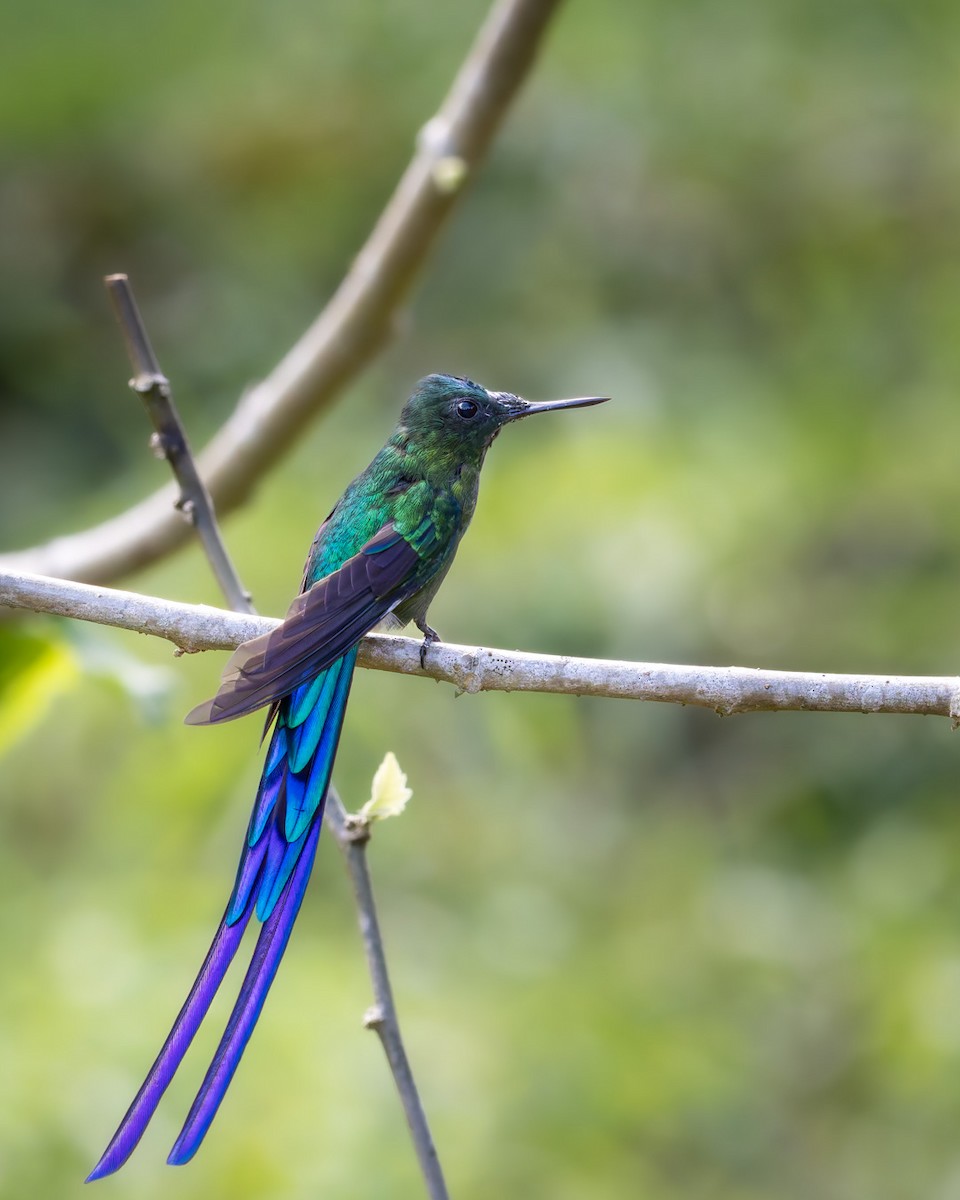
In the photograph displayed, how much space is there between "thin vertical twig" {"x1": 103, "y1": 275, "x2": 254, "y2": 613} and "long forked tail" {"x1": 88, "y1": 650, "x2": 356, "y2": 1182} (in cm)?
19

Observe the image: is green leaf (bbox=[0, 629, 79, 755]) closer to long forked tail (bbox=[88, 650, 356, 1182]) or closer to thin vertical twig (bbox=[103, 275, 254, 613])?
thin vertical twig (bbox=[103, 275, 254, 613])

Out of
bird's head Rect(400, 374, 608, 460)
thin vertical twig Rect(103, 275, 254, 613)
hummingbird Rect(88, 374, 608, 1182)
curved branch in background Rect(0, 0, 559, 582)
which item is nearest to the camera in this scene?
hummingbird Rect(88, 374, 608, 1182)

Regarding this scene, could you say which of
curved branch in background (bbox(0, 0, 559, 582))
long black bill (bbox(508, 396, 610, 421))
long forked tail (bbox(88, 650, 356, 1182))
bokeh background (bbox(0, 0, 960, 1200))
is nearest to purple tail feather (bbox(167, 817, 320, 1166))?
long forked tail (bbox(88, 650, 356, 1182))

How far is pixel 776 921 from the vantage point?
4008 mm

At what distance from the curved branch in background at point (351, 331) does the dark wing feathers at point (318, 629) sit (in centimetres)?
69

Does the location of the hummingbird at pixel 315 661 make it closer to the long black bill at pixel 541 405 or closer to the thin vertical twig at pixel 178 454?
the long black bill at pixel 541 405

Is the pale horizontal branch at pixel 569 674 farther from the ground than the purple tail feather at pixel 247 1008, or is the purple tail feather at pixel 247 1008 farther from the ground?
the pale horizontal branch at pixel 569 674

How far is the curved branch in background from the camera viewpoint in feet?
8.45

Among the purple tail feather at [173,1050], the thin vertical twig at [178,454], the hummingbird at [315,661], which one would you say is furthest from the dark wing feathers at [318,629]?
the purple tail feather at [173,1050]

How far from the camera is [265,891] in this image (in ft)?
5.93

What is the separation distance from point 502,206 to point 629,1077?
3867mm

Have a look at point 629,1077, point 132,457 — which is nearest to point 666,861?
point 629,1077

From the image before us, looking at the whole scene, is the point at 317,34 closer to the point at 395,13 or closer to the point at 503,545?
the point at 395,13

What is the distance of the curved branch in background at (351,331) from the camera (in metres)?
2.58
